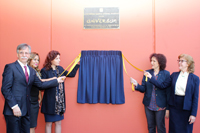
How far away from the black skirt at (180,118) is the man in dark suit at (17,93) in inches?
91.8

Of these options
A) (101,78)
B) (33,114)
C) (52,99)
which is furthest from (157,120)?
(33,114)

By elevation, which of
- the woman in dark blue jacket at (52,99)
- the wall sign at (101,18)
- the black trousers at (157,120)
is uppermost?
the wall sign at (101,18)

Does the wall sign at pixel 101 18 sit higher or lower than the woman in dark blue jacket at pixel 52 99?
higher

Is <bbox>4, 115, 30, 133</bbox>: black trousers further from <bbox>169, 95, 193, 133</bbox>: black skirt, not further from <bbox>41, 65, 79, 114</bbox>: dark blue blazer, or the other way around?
<bbox>169, 95, 193, 133</bbox>: black skirt

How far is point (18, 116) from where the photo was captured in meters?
2.26

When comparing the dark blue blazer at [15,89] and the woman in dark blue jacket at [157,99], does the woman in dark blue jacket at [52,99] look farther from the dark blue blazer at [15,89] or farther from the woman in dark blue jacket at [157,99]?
the woman in dark blue jacket at [157,99]

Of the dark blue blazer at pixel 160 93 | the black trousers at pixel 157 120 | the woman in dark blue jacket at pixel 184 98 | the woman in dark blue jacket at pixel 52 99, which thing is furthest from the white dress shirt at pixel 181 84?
the woman in dark blue jacket at pixel 52 99

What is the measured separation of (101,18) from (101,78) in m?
1.27

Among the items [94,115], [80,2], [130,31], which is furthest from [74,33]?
[94,115]

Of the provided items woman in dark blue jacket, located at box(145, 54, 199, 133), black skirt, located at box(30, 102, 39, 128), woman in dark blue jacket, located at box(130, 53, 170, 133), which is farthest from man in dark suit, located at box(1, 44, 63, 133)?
woman in dark blue jacket, located at box(145, 54, 199, 133)

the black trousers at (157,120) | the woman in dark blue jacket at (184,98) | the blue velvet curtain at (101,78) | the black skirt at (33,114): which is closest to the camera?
the woman in dark blue jacket at (184,98)

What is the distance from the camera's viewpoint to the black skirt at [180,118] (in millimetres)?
2518

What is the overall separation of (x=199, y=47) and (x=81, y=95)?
2.64 m

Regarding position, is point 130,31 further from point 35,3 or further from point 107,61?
point 35,3
